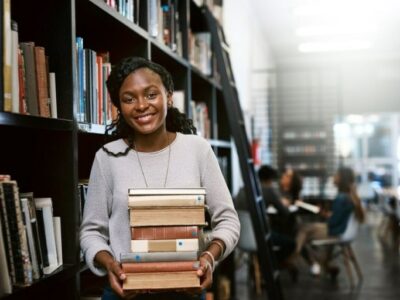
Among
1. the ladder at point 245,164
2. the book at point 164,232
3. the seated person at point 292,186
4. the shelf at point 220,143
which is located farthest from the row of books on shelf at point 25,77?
the seated person at point 292,186

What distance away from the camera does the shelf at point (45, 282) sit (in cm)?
142

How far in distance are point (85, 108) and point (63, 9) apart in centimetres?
35

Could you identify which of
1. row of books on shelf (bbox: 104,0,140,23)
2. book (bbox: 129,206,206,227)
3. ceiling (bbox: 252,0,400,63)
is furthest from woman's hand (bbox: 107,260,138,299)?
ceiling (bbox: 252,0,400,63)

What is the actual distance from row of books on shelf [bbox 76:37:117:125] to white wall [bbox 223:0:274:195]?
3.40m

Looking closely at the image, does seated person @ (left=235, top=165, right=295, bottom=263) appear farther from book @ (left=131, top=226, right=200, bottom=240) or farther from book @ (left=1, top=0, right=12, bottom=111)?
book @ (left=1, top=0, right=12, bottom=111)

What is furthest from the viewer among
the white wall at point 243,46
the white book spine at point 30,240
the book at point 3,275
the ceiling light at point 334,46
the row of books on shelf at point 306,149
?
the ceiling light at point 334,46

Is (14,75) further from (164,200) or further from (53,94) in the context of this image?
(164,200)

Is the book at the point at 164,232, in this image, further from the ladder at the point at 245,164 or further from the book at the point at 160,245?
the ladder at the point at 245,164

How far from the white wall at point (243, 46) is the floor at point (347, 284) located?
1.14 metres

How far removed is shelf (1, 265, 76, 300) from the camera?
4.67 feet

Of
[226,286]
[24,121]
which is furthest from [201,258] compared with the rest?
[226,286]

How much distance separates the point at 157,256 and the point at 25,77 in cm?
63

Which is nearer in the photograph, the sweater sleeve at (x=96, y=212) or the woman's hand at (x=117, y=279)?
the woman's hand at (x=117, y=279)

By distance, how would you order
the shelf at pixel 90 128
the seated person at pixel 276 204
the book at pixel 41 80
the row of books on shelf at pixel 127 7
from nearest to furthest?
the book at pixel 41 80
the shelf at pixel 90 128
the row of books on shelf at pixel 127 7
the seated person at pixel 276 204
